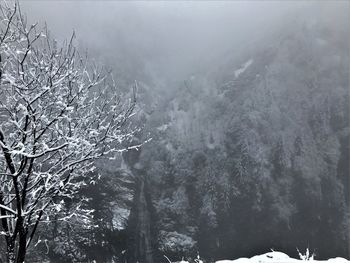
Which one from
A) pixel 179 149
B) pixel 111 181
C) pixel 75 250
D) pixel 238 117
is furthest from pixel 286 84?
pixel 75 250

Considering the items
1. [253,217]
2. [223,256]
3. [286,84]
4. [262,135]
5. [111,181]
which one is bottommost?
[223,256]

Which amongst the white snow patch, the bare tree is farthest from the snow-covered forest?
the bare tree

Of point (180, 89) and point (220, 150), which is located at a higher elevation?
point (180, 89)

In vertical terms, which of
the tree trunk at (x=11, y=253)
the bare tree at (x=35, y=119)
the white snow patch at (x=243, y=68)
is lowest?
the tree trunk at (x=11, y=253)

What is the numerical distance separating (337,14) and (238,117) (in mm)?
44341

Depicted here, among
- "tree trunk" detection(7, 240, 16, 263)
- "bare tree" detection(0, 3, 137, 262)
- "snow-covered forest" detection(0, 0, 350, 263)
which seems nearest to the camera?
"bare tree" detection(0, 3, 137, 262)

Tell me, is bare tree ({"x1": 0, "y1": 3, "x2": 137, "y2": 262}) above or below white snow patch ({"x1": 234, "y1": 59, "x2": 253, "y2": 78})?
below

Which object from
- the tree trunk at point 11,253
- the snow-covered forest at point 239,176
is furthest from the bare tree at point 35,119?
A: the snow-covered forest at point 239,176

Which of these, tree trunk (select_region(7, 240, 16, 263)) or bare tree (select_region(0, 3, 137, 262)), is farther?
tree trunk (select_region(7, 240, 16, 263))

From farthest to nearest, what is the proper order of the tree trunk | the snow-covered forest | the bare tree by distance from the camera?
the snow-covered forest → the tree trunk → the bare tree

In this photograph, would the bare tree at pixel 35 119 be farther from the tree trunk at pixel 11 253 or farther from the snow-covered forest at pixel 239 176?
the snow-covered forest at pixel 239 176

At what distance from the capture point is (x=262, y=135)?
339 feet

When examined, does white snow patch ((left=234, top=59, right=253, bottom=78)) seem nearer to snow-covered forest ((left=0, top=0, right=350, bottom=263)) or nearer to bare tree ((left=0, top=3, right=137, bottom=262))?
snow-covered forest ((left=0, top=0, right=350, bottom=263))

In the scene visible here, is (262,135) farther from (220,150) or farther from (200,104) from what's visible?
(200,104)
